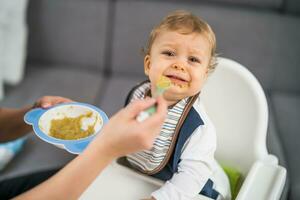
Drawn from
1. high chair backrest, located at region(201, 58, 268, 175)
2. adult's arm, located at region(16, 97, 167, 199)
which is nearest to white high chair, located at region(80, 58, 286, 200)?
high chair backrest, located at region(201, 58, 268, 175)

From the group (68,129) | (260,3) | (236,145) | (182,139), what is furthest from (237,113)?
(260,3)

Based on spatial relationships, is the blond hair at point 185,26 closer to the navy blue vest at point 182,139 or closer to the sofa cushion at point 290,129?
the navy blue vest at point 182,139

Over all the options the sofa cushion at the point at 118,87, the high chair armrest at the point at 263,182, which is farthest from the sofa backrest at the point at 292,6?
the high chair armrest at the point at 263,182

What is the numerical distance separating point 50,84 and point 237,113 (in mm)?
424

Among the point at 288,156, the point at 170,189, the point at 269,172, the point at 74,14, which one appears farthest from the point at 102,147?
the point at 74,14

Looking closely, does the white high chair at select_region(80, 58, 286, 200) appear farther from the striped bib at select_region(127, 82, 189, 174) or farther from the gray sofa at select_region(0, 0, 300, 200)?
the gray sofa at select_region(0, 0, 300, 200)

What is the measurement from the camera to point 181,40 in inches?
18.8


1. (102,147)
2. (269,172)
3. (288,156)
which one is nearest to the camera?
(102,147)

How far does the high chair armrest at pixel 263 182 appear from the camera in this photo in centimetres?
53

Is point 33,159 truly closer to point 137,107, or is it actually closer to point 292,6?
point 137,107

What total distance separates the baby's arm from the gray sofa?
0.27 meters

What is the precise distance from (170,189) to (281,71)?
1.46 ft

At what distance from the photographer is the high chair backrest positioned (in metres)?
0.61

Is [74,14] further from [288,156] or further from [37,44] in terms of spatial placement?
[288,156]
